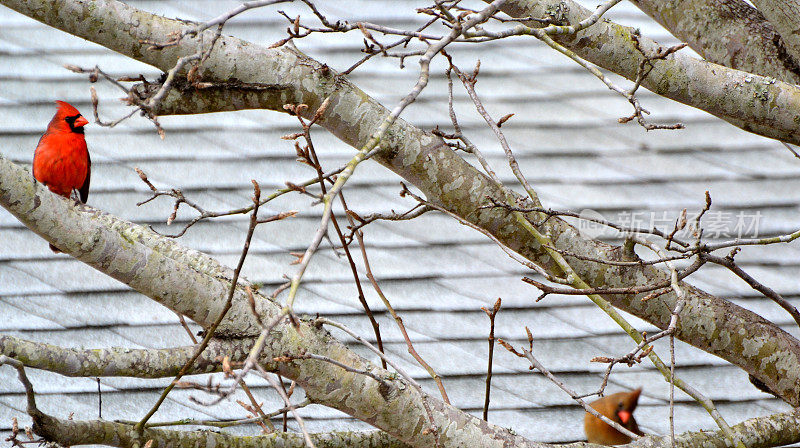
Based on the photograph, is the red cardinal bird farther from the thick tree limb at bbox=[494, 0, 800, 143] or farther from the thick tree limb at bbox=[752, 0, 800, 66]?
the thick tree limb at bbox=[752, 0, 800, 66]

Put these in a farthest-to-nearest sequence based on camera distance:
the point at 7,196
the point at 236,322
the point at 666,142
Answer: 1. the point at 666,142
2. the point at 236,322
3. the point at 7,196

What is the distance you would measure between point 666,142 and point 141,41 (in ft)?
6.79

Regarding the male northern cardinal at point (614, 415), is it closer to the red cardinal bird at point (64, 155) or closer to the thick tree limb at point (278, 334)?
the thick tree limb at point (278, 334)

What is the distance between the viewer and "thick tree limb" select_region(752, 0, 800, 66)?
1672mm

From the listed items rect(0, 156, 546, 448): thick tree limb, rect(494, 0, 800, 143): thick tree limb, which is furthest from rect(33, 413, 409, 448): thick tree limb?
rect(494, 0, 800, 143): thick tree limb

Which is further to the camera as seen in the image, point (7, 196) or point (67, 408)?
point (67, 408)

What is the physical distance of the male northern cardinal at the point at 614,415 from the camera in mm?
2230

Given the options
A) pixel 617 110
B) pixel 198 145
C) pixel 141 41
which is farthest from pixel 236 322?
pixel 617 110

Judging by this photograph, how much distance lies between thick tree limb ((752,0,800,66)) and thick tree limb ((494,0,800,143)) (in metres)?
0.15

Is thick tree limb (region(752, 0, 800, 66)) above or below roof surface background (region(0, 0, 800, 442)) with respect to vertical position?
above

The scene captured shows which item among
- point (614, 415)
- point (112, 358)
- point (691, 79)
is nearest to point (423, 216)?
point (614, 415)

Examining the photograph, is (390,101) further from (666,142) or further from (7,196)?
(7,196)

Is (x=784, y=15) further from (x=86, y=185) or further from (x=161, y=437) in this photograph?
(x=86, y=185)

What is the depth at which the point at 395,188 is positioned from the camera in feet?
9.02
